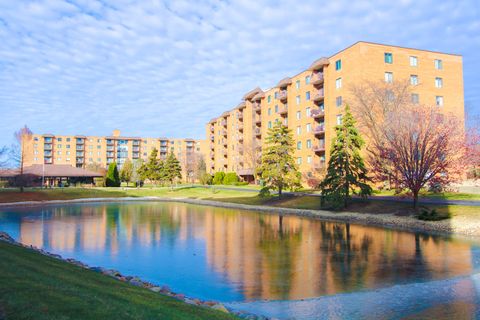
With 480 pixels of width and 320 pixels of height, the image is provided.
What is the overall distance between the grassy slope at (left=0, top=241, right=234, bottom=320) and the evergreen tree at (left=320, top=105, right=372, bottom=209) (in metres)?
25.8

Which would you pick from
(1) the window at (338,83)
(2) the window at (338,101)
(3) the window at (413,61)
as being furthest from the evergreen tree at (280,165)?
(3) the window at (413,61)

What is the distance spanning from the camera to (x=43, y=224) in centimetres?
2781

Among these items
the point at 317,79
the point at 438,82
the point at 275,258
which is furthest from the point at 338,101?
the point at 275,258

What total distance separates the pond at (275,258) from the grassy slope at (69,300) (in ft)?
9.47

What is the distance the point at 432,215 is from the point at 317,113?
108 feet

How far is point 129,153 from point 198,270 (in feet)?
419

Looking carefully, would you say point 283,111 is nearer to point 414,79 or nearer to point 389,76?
point 389,76

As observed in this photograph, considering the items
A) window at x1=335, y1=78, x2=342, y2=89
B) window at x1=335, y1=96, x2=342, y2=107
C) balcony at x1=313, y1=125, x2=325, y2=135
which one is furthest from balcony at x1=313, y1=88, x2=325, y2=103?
balcony at x1=313, y1=125, x2=325, y2=135

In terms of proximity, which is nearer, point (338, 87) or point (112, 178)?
point (338, 87)

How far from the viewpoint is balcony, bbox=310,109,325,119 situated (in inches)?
2134

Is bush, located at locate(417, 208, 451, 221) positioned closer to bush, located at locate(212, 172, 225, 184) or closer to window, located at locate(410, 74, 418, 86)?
window, located at locate(410, 74, 418, 86)

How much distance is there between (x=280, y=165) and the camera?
42.7m

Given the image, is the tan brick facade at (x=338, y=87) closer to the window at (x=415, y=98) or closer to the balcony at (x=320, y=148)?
the balcony at (x=320, y=148)

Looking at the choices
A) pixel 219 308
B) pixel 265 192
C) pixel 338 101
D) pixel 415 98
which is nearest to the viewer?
pixel 219 308
